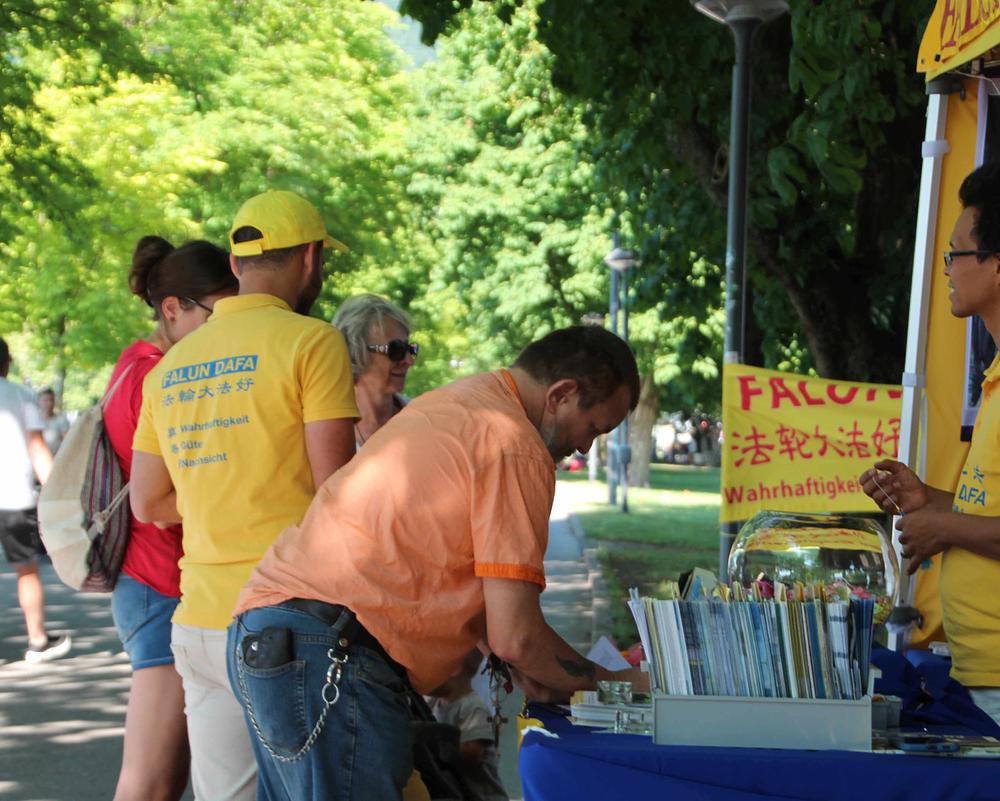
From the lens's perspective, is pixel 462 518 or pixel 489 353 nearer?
pixel 462 518

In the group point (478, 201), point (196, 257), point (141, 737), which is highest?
point (478, 201)

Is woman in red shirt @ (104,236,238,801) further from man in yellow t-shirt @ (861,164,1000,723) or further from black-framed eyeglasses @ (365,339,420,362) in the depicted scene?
man in yellow t-shirt @ (861,164,1000,723)

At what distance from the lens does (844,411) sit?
7.09 m

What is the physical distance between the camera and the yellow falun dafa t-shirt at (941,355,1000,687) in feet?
11.0

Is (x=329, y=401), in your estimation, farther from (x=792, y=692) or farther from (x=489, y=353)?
(x=489, y=353)

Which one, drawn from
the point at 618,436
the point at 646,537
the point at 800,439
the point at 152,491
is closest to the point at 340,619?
the point at 152,491

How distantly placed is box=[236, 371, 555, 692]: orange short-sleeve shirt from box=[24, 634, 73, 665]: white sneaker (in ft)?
23.4

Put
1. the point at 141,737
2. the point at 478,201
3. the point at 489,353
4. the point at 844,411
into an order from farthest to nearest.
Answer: the point at 489,353 < the point at 478,201 < the point at 844,411 < the point at 141,737

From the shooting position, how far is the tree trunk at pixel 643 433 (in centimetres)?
3784

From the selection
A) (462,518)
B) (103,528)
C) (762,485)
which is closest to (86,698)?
(762,485)

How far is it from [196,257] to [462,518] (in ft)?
5.54

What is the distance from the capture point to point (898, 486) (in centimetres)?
358

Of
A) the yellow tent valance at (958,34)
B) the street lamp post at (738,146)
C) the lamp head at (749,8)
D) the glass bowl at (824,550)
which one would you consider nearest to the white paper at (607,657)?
the glass bowl at (824,550)

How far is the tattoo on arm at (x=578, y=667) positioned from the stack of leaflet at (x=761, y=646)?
29cm
